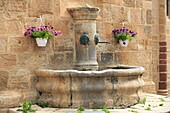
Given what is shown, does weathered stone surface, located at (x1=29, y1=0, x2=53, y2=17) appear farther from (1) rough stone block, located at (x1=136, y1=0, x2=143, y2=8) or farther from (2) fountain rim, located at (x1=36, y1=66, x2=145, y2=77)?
(1) rough stone block, located at (x1=136, y1=0, x2=143, y2=8)

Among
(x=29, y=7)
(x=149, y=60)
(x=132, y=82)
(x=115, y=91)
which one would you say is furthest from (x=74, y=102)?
(x=149, y=60)

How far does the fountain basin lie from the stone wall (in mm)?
424

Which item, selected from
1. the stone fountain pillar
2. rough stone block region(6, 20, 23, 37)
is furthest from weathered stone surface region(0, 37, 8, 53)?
the stone fountain pillar

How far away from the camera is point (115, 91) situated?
16.1ft

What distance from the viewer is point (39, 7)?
5352 mm

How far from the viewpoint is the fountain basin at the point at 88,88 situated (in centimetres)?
480

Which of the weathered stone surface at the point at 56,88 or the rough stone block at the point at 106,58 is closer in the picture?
the weathered stone surface at the point at 56,88

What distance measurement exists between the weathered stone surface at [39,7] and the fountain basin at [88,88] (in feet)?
3.02

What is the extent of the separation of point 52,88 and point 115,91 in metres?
0.88

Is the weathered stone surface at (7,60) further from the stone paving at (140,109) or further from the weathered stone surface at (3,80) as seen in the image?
the stone paving at (140,109)

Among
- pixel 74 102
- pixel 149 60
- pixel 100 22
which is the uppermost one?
pixel 100 22

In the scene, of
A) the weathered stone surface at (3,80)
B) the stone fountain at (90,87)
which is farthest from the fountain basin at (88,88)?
the weathered stone surface at (3,80)

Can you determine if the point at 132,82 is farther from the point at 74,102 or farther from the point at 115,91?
the point at 74,102

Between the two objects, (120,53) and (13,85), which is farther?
(120,53)
